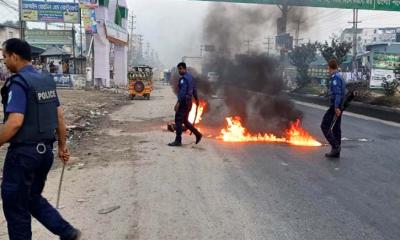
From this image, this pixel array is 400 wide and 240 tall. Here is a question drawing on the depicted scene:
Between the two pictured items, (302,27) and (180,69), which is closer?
(180,69)

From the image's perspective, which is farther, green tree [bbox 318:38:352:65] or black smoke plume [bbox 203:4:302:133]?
green tree [bbox 318:38:352:65]

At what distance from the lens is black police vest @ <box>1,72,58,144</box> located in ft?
11.3

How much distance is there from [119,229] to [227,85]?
14.5m

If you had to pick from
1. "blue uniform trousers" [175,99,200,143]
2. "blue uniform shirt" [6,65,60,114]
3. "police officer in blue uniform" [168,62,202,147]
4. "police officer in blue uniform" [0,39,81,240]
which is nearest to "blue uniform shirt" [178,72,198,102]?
"police officer in blue uniform" [168,62,202,147]

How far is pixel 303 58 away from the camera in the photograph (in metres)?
35.5

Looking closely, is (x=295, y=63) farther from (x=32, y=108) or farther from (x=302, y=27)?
(x=32, y=108)

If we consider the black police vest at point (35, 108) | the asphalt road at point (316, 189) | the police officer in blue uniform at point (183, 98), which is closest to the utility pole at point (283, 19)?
the asphalt road at point (316, 189)

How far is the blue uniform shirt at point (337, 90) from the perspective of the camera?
845 centimetres

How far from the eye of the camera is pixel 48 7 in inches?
1284

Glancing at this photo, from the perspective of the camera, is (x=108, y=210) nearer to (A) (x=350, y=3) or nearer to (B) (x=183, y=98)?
(B) (x=183, y=98)

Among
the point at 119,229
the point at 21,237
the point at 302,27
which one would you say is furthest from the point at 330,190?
the point at 302,27

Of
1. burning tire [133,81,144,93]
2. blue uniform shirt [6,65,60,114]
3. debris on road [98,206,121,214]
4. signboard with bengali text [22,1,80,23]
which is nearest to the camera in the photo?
blue uniform shirt [6,65,60,114]

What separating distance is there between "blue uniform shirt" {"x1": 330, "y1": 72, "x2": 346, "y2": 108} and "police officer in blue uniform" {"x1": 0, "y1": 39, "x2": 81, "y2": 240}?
6.03m

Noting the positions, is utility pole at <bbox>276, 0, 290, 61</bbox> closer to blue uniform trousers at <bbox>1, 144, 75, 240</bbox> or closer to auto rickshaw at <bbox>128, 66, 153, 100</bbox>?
auto rickshaw at <bbox>128, 66, 153, 100</bbox>
